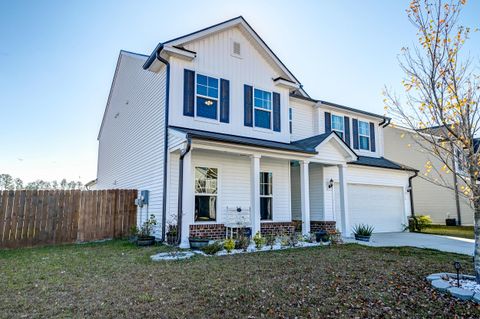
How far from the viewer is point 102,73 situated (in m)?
16.1

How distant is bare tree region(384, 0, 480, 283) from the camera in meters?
4.90

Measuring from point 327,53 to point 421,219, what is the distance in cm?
1025

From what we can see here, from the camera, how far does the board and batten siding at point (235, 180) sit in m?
9.51

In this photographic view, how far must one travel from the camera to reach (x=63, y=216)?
10.1m

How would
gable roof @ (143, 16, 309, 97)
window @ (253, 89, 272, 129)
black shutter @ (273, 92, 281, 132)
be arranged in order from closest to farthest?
gable roof @ (143, 16, 309, 97)
window @ (253, 89, 272, 129)
black shutter @ (273, 92, 281, 132)

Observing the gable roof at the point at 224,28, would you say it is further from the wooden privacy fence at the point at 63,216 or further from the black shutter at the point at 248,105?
the wooden privacy fence at the point at 63,216

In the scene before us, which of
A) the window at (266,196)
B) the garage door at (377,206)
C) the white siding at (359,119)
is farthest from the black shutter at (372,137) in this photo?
the window at (266,196)

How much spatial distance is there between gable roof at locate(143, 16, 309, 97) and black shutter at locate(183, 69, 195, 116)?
2.87 feet

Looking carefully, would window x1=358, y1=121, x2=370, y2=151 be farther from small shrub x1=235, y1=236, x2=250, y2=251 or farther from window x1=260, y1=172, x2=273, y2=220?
small shrub x1=235, y1=236, x2=250, y2=251

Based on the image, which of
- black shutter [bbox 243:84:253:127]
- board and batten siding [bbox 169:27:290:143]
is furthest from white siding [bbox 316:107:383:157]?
black shutter [bbox 243:84:253:127]

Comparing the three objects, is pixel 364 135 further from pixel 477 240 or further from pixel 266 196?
pixel 477 240

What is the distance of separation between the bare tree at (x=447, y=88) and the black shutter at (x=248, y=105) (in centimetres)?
621

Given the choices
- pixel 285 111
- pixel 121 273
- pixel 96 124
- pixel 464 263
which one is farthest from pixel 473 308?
pixel 96 124

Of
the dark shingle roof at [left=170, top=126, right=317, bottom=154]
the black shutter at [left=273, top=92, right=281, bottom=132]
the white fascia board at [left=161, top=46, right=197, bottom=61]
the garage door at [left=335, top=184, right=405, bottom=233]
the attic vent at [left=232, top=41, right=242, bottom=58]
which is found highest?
the attic vent at [left=232, top=41, right=242, bottom=58]
